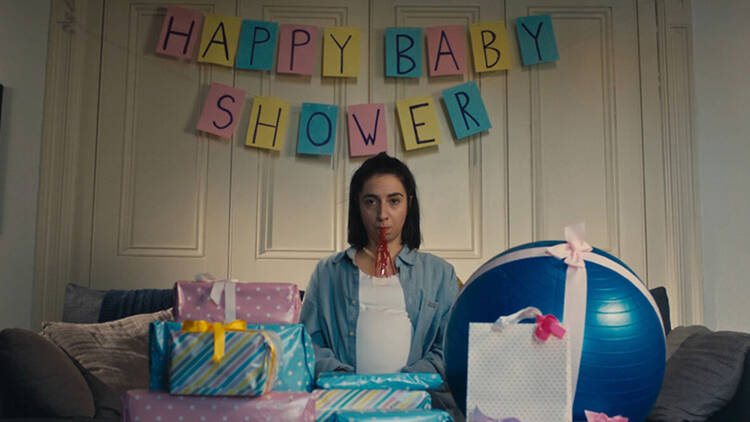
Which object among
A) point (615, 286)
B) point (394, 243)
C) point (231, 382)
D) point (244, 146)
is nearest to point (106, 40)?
point (244, 146)

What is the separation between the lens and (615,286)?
1169 millimetres

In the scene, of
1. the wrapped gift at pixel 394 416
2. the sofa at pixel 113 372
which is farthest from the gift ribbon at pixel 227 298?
the sofa at pixel 113 372

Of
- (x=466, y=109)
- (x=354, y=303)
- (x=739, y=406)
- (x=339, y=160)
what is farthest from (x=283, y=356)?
(x=466, y=109)

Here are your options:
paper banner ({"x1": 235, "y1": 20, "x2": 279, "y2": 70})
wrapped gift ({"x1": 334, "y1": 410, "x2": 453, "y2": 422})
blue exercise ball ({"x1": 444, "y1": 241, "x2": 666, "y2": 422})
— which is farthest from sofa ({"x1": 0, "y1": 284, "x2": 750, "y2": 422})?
paper banner ({"x1": 235, "y1": 20, "x2": 279, "y2": 70})

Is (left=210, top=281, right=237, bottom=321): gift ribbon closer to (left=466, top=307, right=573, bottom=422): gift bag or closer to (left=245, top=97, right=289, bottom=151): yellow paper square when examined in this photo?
(left=466, top=307, right=573, bottom=422): gift bag

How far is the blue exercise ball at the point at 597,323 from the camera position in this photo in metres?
1.12

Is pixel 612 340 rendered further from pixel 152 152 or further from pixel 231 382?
pixel 152 152

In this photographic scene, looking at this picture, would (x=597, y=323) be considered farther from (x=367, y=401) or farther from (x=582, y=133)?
(x=582, y=133)

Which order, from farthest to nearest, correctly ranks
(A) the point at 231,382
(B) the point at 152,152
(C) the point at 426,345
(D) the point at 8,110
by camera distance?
(B) the point at 152,152 < (D) the point at 8,110 < (C) the point at 426,345 < (A) the point at 231,382

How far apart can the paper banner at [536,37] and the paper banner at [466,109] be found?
0.29m

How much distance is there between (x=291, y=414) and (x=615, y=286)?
590 millimetres

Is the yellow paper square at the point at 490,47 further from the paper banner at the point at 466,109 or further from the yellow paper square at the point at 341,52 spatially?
the yellow paper square at the point at 341,52

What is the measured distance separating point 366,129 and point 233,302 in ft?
6.30

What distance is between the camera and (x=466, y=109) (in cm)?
311
